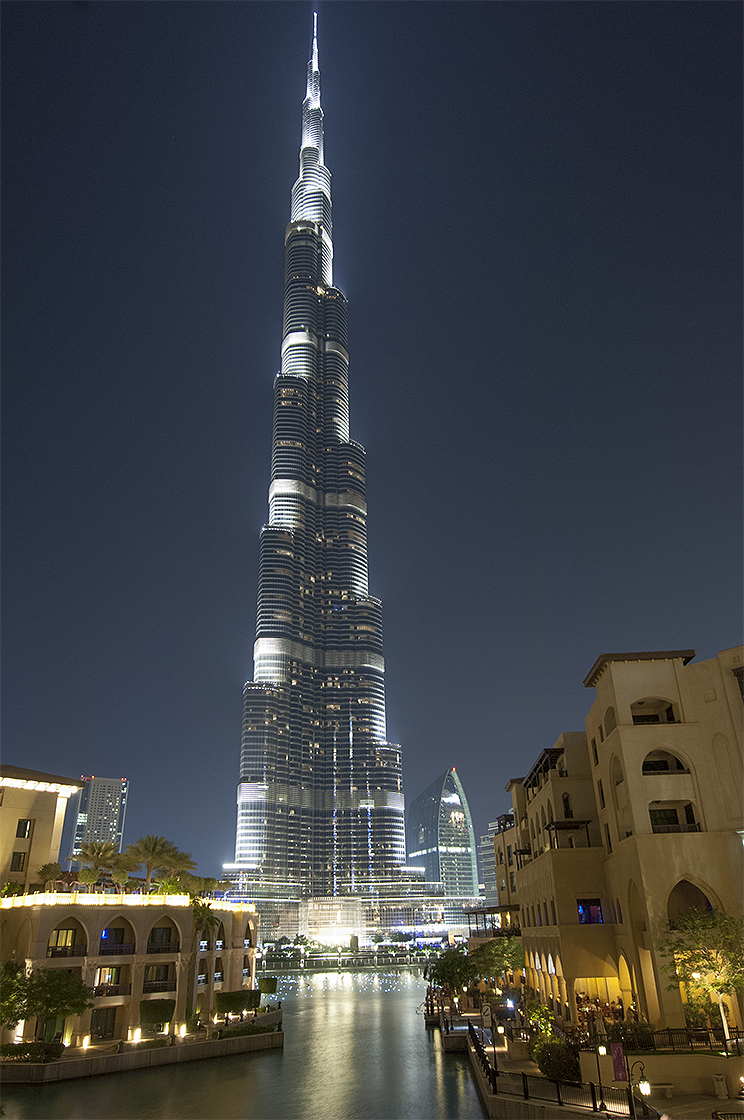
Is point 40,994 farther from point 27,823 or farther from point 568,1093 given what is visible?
point 568,1093

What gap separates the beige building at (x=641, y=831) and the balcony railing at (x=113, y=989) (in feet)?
109

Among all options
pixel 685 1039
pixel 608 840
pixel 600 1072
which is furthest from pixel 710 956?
pixel 608 840

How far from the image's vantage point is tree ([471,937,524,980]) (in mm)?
72375

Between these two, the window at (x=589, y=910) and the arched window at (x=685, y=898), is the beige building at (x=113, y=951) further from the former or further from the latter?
the arched window at (x=685, y=898)

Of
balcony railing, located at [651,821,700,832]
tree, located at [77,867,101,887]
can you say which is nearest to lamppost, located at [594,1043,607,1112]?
balcony railing, located at [651,821,700,832]

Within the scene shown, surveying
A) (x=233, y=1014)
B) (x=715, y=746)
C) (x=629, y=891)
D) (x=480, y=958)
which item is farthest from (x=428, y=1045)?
(x=715, y=746)

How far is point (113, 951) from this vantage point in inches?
2343

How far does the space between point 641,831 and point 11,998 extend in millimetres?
42984

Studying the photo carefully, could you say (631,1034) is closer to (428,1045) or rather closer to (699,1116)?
(699,1116)

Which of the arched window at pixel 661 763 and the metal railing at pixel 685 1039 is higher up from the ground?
the arched window at pixel 661 763

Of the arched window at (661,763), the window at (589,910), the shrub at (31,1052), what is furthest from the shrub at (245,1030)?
the arched window at (661,763)

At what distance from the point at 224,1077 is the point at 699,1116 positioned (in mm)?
33208

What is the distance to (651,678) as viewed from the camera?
52531 mm

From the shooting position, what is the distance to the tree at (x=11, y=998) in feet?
164
